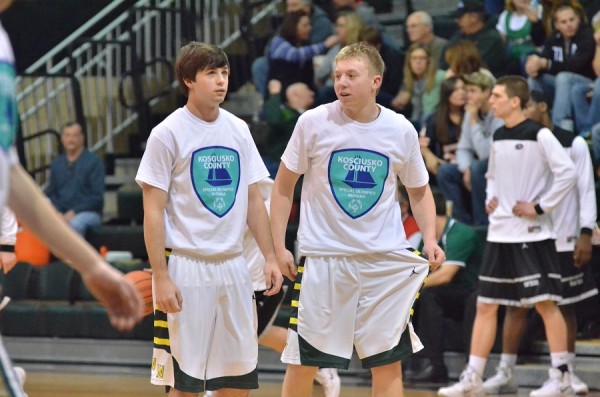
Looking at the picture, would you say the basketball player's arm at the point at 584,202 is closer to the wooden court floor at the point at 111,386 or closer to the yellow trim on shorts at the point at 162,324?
the wooden court floor at the point at 111,386

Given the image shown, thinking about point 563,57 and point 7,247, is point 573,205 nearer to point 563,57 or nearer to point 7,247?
point 563,57

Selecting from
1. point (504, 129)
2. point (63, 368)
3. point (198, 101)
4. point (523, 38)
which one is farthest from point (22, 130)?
point (198, 101)

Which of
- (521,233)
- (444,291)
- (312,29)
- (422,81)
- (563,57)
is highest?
(312,29)

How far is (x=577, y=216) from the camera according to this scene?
7.89m

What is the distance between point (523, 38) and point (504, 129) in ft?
8.59

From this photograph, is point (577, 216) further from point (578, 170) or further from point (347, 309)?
point (347, 309)

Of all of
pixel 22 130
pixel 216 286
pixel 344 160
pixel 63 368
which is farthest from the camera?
pixel 22 130

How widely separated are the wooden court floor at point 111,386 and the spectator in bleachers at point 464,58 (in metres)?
2.66

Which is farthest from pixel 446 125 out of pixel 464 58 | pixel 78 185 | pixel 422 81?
pixel 78 185

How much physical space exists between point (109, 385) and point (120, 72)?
533 centimetres

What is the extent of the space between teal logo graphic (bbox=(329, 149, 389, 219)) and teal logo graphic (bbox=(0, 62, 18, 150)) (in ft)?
9.03

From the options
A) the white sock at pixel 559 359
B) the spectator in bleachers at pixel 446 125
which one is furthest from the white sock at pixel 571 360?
the spectator in bleachers at pixel 446 125

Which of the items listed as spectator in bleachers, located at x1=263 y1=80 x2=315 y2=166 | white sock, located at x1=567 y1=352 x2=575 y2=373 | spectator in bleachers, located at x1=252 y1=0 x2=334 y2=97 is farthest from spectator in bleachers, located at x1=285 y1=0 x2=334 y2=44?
white sock, located at x1=567 y1=352 x2=575 y2=373

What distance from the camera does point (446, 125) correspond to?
A: 9.41 m
